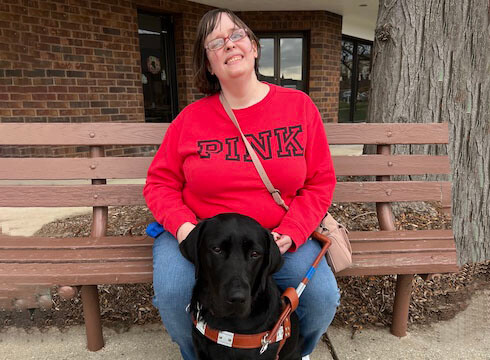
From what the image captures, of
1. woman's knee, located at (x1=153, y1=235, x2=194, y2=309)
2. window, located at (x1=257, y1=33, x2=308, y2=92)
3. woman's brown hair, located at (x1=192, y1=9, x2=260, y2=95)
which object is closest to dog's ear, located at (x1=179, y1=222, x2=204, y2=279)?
woman's knee, located at (x1=153, y1=235, x2=194, y2=309)

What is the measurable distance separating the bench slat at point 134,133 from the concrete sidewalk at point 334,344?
1202 mm

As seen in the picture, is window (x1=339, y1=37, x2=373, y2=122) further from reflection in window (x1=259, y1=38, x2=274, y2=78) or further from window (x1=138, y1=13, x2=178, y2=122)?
window (x1=138, y1=13, x2=178, y2=122)

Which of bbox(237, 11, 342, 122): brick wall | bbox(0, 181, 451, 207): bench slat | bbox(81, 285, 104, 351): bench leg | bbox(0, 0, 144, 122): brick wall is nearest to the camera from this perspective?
bbox(81, 285, 104, 351): bench leg

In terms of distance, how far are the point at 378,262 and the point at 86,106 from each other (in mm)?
5250

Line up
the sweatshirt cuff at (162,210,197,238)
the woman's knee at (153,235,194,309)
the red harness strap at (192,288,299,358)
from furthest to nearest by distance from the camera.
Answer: the sweatshirt cuff at (162,210,197,238) < the woman's knee at (153,235,194,309) < the red harness strap at (192,288,299,358)

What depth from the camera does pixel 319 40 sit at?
8555mm

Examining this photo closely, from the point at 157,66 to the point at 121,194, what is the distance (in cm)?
529

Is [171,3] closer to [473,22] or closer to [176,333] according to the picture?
[473,22]

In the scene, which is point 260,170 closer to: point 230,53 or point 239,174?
point 239,174

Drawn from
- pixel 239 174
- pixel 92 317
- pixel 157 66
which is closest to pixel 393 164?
pixel 239 174

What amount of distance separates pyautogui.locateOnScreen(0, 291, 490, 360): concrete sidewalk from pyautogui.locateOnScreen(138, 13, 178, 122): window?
5239 millimetres

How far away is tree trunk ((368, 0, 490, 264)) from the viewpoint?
2676 mm

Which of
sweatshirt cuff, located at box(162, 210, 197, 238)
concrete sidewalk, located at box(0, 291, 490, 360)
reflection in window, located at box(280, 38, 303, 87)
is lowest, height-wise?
concrete sidewalk, located at box(0, 291, 490, 360)

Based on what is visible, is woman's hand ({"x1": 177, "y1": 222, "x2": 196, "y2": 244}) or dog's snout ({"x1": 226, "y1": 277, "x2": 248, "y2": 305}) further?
woman's hand ({"x1": 177, "y1": 222, "x2": 196, "y2": 244})
